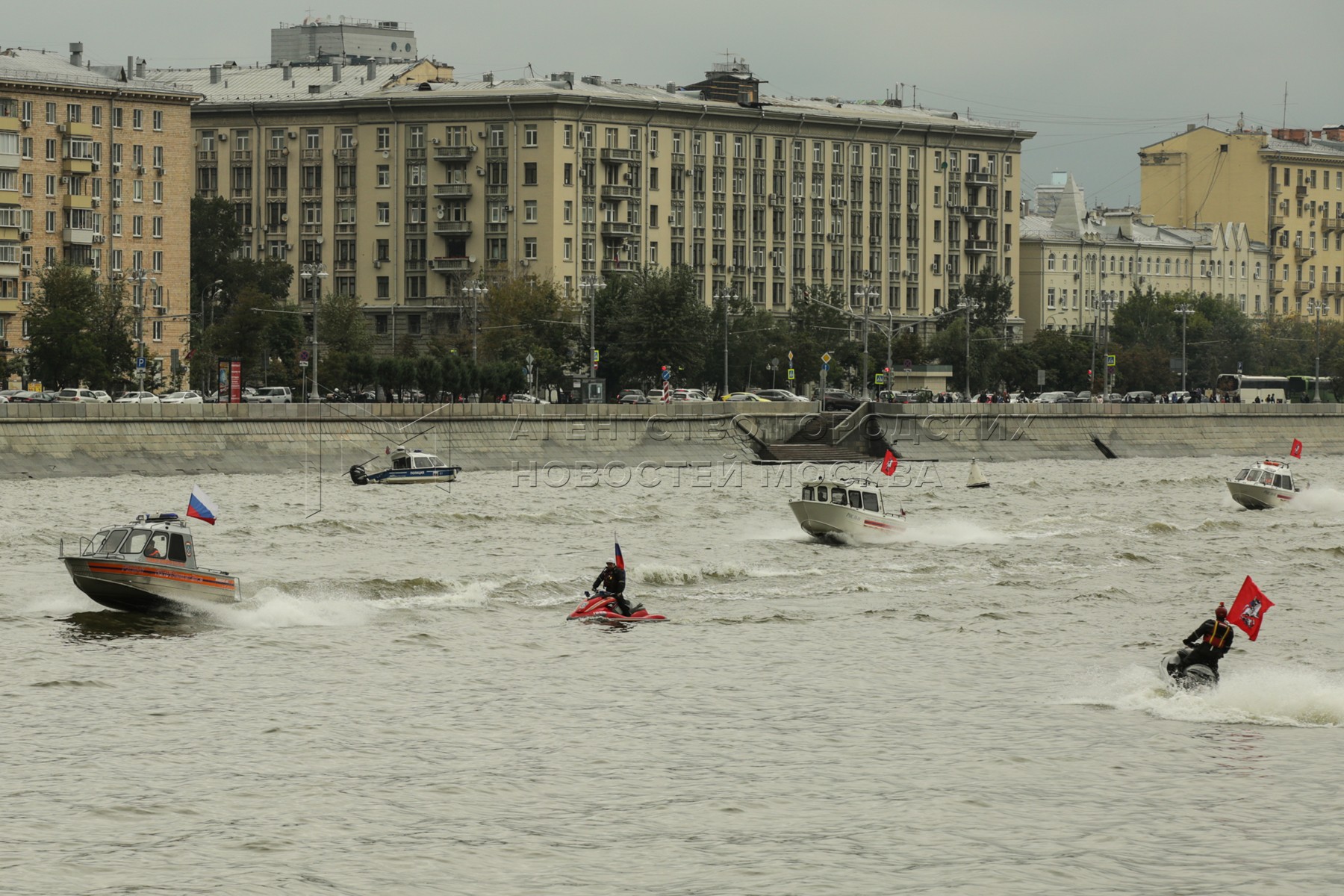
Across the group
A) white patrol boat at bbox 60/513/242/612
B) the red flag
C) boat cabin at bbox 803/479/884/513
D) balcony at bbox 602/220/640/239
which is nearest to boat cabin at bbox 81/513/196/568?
white patrol boat at bbox 60/513/242/612

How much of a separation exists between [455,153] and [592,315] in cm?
3417

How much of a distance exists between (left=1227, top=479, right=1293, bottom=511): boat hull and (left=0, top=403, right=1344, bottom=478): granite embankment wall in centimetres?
2814

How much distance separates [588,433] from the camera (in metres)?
92.9

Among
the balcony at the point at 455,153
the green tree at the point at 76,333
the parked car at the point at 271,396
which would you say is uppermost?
the balcony at the point at 455,153

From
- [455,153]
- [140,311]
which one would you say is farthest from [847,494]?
[455,153]

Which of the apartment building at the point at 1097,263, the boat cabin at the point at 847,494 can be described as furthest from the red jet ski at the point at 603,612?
the apartment building at the point at 1097,263

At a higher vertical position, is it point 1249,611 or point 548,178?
point 548,178

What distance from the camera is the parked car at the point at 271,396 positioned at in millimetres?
104500

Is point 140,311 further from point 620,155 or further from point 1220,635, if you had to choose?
point 1220,635

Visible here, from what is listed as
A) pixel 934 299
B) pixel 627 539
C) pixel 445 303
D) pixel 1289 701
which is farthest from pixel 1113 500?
pixel 934 299

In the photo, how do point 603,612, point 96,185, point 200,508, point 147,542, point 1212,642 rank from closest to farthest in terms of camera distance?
point 1212,642 < point 147,542 < point 200,508 < point 603,612 < point 96,185

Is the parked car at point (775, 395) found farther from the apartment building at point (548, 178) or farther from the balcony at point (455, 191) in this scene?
the balcony at point (455, 191)

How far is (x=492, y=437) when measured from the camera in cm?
8919

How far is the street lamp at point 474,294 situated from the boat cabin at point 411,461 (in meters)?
34.2
